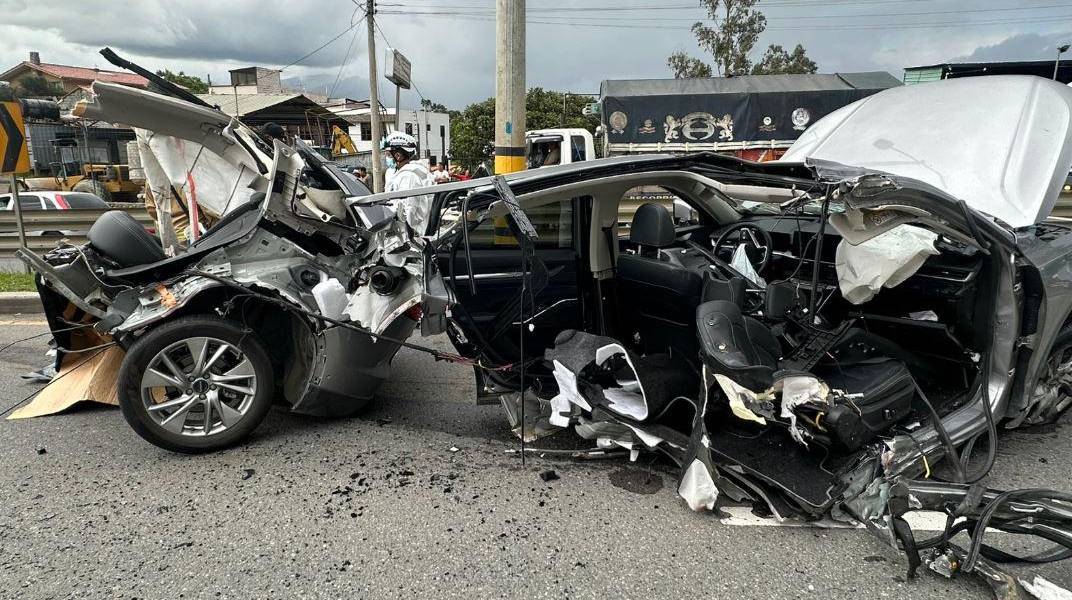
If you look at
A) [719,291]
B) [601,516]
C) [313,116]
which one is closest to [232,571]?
[601,516]

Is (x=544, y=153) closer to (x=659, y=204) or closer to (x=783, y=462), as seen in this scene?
(x=659, y=204)

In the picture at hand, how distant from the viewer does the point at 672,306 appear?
365cm

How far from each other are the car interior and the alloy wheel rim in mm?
1283

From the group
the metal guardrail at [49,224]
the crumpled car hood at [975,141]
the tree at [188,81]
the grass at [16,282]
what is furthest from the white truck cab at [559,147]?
the tree at [188,81]

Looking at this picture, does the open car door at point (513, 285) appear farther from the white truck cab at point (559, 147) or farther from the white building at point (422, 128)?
the white building at point (422, 128)

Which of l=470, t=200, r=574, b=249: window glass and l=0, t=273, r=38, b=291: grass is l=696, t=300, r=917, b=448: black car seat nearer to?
l=470, t=200, r=574, b=249: window glass

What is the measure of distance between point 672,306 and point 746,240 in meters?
1.34

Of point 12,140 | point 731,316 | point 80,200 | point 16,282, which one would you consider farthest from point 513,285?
point 80,200

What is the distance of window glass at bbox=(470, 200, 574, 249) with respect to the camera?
11.9 feet

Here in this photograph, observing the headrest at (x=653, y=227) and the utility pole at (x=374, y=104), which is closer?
the headrest at (x=653, y=227)

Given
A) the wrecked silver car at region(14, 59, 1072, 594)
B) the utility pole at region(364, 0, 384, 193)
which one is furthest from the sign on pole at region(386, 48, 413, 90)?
the wrecked silver car at region(14, 59, 1072, 594)

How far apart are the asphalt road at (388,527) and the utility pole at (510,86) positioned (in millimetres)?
4195

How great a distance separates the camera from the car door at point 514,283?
3.51 meters

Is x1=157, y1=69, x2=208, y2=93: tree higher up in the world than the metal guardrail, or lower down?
higher up
